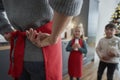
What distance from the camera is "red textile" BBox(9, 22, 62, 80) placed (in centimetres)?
76

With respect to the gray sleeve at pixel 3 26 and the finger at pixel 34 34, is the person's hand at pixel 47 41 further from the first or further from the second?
the gray sleeve at pixel 3 26

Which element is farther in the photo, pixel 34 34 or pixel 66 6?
pixel 34 34

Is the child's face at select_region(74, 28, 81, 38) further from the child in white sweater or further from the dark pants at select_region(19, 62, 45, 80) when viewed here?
the dark pants at select_region(19, 62, 45, 80)

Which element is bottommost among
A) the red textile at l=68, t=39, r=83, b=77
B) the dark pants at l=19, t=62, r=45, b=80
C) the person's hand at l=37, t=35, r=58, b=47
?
the red textile at l=68, t=39, r=83, b=77

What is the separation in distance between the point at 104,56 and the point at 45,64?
1.97 m

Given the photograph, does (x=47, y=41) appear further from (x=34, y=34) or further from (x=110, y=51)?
(x=110, y=51)

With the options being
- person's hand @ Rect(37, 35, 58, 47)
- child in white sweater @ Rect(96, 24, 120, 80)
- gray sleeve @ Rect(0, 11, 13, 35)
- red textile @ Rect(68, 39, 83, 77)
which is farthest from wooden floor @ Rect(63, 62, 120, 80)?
person's hand @ Rect(37, 35, 58, 47)

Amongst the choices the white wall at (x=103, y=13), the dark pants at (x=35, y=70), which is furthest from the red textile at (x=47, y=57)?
the white wall at (x=103, y=13)

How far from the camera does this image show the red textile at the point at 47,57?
76cm

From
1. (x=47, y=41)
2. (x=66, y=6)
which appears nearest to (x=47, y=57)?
(x=47, y=41)

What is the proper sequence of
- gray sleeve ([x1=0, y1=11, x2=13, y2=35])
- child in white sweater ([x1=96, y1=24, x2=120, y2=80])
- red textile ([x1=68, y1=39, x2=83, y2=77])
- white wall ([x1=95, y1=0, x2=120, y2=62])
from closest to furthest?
1. gray sleeve ([x1=0, y1=11, x2=13, y2=35])
2. child in white sweater ([x1=96, y1=24, x2=120, y2=80])
3. red textile ([x1=68, y1=39, x2=83, y2=77])
4. white wall ([x1=95, y1=0, x2=120, y2=62])

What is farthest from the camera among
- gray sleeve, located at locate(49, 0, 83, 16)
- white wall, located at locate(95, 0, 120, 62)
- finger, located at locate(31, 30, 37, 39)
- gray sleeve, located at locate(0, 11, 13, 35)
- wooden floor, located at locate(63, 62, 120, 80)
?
white wall, located at locate(95, 0, 120, 62)

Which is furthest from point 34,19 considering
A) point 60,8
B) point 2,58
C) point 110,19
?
point 110,19

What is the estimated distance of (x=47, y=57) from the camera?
2.49 ft
